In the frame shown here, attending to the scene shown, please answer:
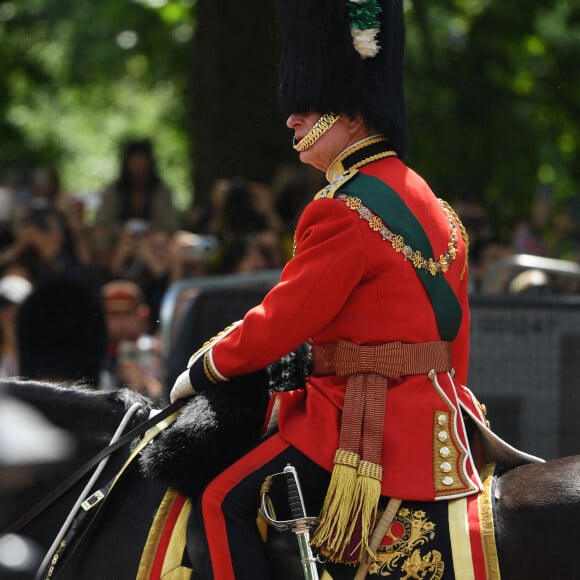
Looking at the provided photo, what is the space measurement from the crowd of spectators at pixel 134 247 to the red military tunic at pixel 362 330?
2.65 metres

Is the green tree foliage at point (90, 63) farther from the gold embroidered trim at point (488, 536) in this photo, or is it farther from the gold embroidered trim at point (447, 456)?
the gold embroidered trim at point (488, 536)

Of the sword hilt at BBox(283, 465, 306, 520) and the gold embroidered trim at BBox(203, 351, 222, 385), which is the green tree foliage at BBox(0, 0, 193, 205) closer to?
the gold embroidered trim at BBox(203, 351, 222, 385)

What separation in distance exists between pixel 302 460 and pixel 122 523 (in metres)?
0.58

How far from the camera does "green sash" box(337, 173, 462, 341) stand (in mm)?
3715

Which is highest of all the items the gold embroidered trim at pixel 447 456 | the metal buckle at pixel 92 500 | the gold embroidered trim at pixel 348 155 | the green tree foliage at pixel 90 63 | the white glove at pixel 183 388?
the green tree foliage at pixel 90 63

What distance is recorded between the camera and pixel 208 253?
8.63m

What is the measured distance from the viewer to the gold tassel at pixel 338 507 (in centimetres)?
359

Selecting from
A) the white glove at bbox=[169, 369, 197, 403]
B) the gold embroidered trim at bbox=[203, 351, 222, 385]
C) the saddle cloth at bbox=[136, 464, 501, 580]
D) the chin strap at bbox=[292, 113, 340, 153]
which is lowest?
the saddle cloth at bbox=[136, 464, 501, 580]

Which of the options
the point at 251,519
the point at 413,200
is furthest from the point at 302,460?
the point at 413,200

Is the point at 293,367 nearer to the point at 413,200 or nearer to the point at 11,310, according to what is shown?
the point at 413,200

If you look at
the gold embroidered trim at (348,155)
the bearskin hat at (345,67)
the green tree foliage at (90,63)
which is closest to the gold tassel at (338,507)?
the gold embroidered trim at (348,155)

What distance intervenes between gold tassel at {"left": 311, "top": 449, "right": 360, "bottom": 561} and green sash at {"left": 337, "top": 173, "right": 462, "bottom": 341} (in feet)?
1.60

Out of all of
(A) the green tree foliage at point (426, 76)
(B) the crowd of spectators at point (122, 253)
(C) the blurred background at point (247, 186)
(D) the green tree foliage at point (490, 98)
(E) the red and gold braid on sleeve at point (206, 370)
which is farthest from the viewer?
(D) the green tree foliage at point (490, 98)

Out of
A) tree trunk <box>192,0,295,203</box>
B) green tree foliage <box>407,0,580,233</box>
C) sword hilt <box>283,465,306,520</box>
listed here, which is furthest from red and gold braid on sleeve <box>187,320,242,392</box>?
green tree foliage <box>407,0,580,233</box>
